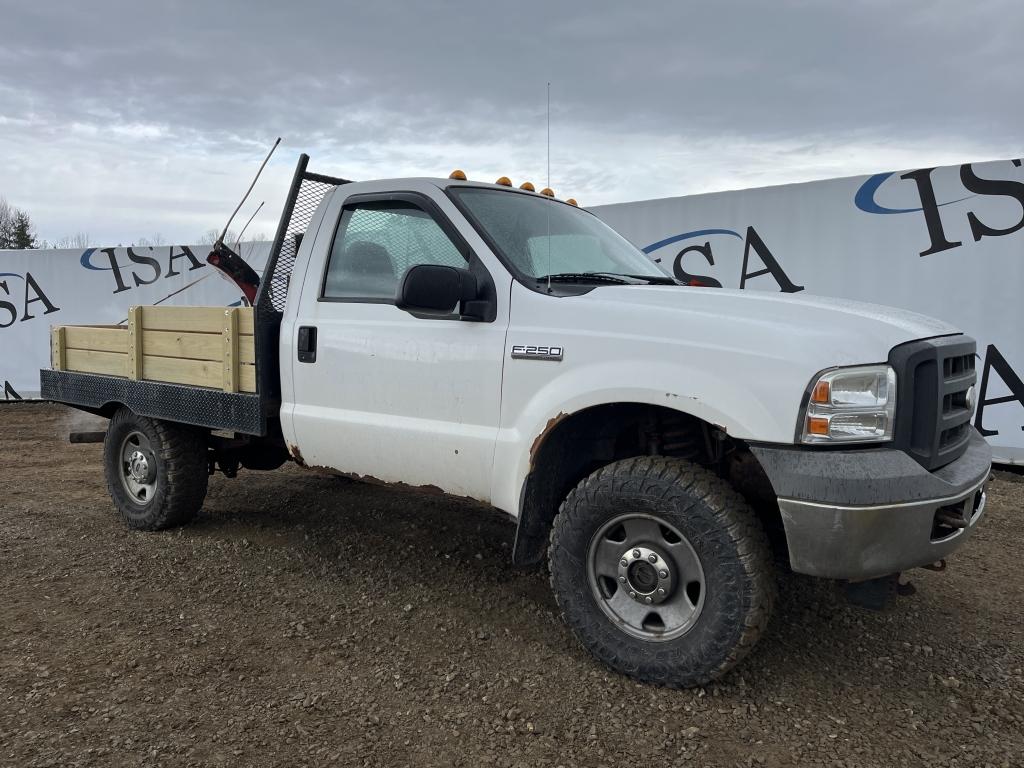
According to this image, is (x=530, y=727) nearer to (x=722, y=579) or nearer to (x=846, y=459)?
(x=722, y=579)

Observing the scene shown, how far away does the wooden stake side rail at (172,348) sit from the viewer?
4.14m

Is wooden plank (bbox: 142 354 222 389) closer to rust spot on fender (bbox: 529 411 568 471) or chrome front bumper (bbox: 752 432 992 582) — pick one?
rust spot on fender (bbox: 529 411 568 471)

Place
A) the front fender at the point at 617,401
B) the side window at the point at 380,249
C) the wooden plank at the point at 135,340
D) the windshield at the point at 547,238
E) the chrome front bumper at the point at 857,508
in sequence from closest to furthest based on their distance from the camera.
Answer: the chrome front bumper at the point at 857,508, the front fender at the point at 617,401, the windshield at the point at 547,238, the side window at the point at 380,249, the wooden plank at the point at 135,340

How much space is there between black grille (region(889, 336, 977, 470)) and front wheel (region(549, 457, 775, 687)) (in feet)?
2.01

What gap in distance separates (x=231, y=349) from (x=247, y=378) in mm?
187

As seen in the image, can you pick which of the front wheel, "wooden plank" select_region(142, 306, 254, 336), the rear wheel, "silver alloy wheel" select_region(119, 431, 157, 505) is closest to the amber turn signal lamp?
the front wheel

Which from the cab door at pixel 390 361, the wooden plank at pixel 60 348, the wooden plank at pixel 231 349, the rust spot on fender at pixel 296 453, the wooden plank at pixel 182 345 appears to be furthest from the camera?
the wooden plank at pixel 60 348

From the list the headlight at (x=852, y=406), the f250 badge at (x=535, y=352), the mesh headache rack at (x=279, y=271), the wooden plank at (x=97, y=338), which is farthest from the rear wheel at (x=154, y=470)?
the headlight at (x=852, y=406)

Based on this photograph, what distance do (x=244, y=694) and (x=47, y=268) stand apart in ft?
38.3

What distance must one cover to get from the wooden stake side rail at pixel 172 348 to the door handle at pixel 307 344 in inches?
12.9

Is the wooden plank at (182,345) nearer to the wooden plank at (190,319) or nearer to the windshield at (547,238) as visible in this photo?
the wooden plank at (190,319)

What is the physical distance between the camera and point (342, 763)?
2.44m

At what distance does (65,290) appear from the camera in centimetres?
1209

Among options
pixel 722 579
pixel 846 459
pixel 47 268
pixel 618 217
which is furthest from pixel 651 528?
pixel 47 268
